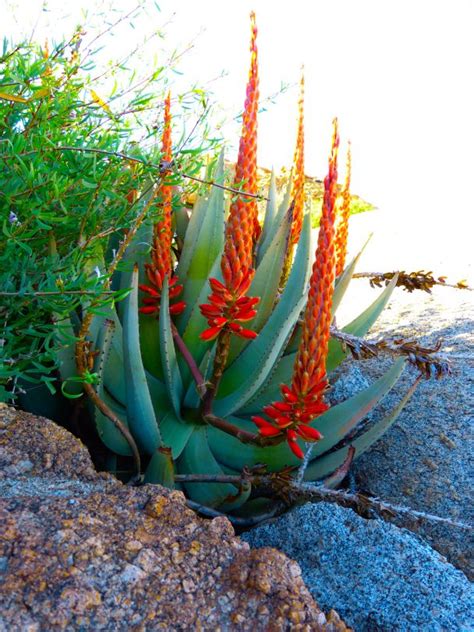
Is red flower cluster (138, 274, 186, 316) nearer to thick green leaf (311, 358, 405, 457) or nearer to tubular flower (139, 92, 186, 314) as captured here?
tubular flower (139, 92, 186, 314)

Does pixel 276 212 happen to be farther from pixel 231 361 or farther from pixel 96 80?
pixel 96 80

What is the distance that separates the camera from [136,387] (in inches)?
70.5

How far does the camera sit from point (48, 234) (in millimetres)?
1731

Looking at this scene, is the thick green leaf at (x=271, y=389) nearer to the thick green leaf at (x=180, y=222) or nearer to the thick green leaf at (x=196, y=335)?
the thick green leaf at (x=196, y=335)

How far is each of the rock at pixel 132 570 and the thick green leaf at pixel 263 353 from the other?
2.26ft

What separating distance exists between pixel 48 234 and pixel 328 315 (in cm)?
73

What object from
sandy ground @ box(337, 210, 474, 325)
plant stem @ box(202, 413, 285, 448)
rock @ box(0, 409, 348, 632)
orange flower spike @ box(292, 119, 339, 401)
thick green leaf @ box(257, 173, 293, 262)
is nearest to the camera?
rock @ box(0, 409, 348, 632)

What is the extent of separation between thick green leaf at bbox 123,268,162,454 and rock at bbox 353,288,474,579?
0.72m

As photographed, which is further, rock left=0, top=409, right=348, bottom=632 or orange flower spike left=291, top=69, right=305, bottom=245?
orange flower spike left=291, top=69, right=305, bottom=245

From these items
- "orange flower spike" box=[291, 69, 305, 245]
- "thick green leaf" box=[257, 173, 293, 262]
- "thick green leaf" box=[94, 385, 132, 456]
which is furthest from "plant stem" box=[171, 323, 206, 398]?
"orange flower spike" box=[291, 69, 305, 245]

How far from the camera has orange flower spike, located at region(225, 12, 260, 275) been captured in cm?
160

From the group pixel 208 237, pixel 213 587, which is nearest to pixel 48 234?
pixel 208 237

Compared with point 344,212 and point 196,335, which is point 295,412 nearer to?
point 196,335

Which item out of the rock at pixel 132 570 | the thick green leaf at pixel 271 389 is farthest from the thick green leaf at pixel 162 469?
the thick green leaf at pixel 271 389
